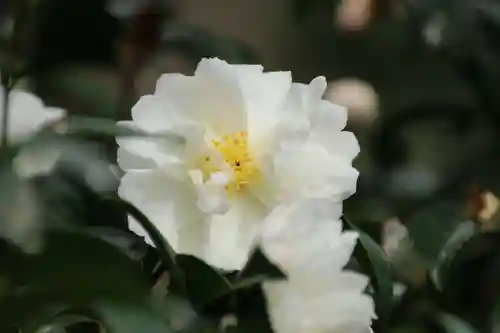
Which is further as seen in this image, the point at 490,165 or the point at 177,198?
the point at 490,165

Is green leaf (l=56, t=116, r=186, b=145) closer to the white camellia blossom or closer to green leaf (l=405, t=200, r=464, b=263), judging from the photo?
the white camellia blossom

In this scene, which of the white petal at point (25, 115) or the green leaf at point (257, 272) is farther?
the white petal at point (25, 115)

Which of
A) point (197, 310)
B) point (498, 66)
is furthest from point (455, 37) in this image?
point (197, 310)

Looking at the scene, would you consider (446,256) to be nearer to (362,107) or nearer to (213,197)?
(213,197)

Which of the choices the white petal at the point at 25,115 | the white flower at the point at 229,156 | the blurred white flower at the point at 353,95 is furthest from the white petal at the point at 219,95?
the blurred white flower at the point at 353,95

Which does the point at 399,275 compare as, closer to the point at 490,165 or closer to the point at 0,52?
the point at 0,52

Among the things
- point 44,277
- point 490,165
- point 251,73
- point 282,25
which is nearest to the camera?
point 44,277

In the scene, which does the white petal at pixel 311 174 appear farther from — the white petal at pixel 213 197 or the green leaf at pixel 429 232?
the green leaf at pixel 429 232
